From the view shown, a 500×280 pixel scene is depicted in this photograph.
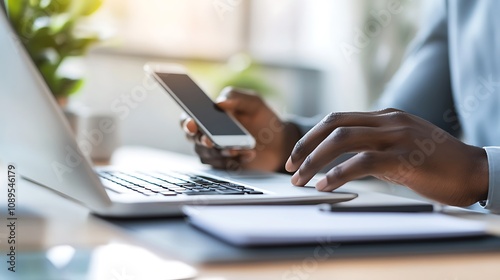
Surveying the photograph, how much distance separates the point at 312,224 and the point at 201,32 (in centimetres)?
281

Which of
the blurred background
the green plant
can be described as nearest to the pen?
the green plant

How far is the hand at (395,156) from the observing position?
64 cm

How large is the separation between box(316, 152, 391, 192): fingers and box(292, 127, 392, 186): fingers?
1 centimetres

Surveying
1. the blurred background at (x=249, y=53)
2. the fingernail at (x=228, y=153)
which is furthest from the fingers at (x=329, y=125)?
the blurred background at (x=249, y=53)

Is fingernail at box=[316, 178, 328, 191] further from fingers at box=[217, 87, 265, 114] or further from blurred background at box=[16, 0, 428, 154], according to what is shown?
blurred background at box=[16, 0, 428, 154]

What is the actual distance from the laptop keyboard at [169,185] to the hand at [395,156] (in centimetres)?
8

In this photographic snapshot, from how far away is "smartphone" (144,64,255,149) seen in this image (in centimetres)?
86

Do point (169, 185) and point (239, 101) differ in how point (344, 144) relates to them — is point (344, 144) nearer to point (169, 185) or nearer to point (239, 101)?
point (169, 185)

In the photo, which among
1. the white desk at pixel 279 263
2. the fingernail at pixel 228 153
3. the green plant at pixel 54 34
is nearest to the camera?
the white desk at pixel 279 263

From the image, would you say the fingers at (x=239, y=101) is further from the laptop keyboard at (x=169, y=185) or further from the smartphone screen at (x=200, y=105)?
the laptop keyboard at (x=169, y=185)

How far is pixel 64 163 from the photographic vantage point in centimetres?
56

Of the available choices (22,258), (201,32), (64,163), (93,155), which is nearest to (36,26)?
(93,155)

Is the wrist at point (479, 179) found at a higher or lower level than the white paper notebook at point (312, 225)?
higher

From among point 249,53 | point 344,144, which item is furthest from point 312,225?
point 249,53
